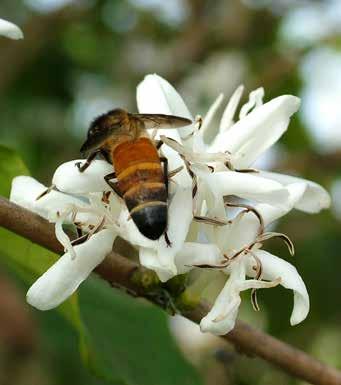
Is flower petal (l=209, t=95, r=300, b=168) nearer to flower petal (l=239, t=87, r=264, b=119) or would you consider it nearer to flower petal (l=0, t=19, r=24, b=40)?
flower petal (l=239, t=87, r=264, b=119)

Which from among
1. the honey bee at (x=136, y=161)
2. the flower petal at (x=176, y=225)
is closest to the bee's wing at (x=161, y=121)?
the honey bee at (x=136, y=161)

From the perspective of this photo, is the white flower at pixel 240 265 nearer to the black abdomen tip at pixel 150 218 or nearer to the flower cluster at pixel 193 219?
the flower cluster at pixel 193 219

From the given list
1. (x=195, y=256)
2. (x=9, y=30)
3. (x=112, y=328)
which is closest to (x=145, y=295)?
(x=195, y=256)

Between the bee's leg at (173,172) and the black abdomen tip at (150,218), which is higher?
the black abdomen tip at (150,218)

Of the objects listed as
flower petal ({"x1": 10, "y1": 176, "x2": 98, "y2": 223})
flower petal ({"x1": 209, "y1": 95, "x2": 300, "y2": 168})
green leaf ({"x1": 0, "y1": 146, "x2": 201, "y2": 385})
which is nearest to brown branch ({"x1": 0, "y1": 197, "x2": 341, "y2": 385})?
flower petal ({"x1": 10, "y1": 176, "x2": 98, "y2": 223})

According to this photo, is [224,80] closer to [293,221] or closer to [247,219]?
[293,221]

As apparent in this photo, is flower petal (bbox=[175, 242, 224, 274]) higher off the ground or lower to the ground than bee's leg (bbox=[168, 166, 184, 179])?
lower

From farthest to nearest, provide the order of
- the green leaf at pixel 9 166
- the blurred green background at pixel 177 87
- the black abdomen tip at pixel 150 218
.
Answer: the blurred green background at pixel 177 87 < the green leaf at pixel 9 166 < the black abdomen tip at pixel 150 218
